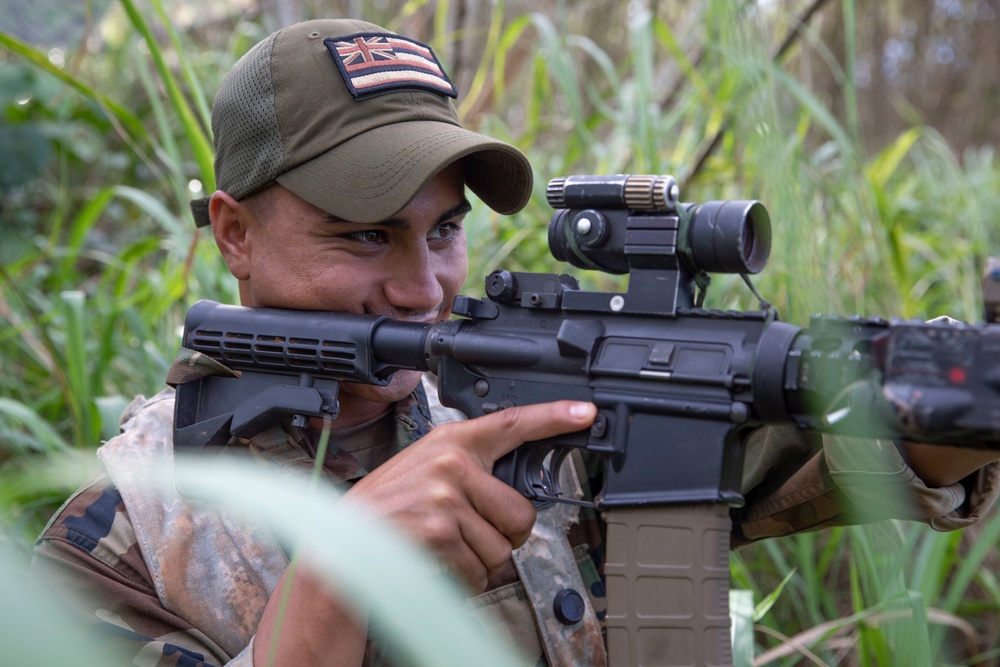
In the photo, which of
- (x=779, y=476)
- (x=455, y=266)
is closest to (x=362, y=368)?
(x=455, y=266)

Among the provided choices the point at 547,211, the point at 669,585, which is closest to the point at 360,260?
the point at 669,585

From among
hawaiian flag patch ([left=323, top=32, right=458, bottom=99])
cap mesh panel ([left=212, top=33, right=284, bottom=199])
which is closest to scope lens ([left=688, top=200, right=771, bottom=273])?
hawaiian flag patch ([left=323, top=32, right=458, bottom=99])

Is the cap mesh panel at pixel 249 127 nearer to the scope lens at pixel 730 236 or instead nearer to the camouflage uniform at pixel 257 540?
the camouflage uniform at pixel 257 540

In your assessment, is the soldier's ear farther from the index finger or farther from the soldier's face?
the index finger

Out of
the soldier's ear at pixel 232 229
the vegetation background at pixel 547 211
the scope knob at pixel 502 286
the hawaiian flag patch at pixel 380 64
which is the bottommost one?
the vegetation background at pixel 547 211

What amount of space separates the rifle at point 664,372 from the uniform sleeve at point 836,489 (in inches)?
10.1

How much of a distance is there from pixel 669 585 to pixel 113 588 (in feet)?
3.01

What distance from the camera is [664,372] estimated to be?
1380 millimetres

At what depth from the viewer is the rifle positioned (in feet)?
3.93

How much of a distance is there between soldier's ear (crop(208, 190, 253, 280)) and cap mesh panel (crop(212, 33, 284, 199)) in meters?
0.03

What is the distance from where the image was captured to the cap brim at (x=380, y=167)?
1.66 m

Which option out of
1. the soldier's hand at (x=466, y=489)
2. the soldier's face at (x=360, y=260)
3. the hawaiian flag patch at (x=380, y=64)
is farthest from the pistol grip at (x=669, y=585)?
the hawaiian flag patch at (x=380, y=64)

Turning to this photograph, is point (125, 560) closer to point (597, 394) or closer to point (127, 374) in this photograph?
point (597, 394)

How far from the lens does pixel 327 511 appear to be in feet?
2.34
